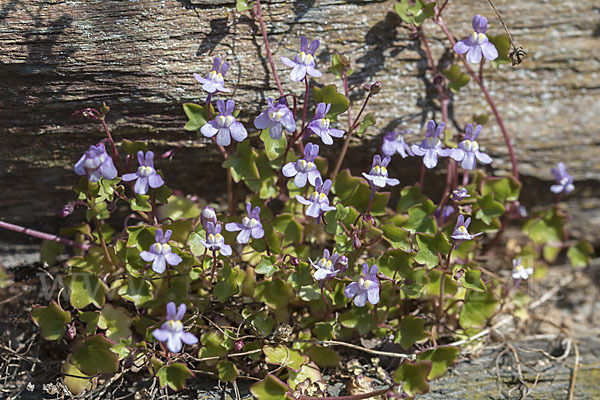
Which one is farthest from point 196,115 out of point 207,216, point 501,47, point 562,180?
point 562,180

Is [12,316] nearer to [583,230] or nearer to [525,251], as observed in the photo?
[525,251]

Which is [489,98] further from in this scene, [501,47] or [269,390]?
[269,390]

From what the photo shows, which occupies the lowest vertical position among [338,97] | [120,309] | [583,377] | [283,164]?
[583,377]

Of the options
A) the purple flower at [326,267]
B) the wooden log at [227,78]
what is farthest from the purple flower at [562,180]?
the purple flower at [326,267]

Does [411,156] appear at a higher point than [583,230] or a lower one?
higher

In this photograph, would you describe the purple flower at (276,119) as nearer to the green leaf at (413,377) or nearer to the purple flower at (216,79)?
the purple flower at (216,79)

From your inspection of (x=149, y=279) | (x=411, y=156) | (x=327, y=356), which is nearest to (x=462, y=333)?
(x=327, y=356)

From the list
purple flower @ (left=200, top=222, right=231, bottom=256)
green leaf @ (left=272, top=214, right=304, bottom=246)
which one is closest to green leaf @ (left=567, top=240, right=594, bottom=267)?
green leaf @ (left=272, top=214, right=304, bottom=246)
